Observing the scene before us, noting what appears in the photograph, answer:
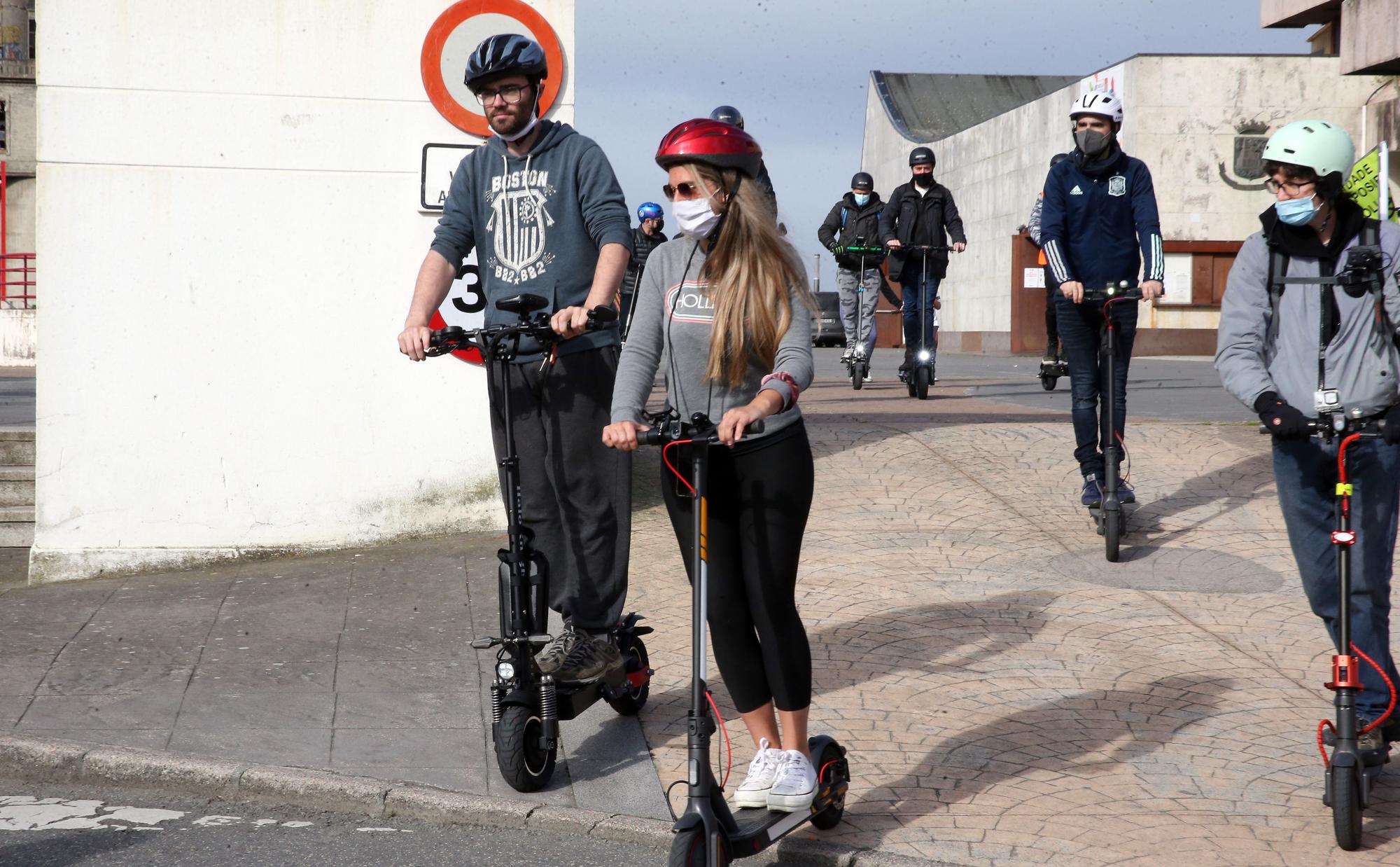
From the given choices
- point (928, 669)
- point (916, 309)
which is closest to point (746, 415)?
point (928, 669)

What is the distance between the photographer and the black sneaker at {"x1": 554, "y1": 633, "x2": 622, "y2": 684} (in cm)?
485

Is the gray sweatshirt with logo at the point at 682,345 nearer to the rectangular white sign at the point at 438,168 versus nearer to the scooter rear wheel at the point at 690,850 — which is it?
the scooter rear wheel at the point at 690,850

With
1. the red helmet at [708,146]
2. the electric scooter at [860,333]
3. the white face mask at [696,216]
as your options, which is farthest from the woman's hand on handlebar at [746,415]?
the electric scooter at [860,333]

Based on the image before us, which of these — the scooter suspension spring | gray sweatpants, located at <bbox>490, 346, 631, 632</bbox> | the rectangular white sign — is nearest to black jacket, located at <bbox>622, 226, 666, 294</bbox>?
the rectangular white sign

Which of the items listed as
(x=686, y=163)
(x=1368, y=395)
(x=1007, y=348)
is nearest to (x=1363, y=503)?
(x=1368, y=395)

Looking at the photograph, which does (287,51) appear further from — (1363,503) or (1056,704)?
(1363,503)

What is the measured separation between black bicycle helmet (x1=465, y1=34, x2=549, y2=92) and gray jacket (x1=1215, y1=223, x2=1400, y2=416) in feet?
7.34

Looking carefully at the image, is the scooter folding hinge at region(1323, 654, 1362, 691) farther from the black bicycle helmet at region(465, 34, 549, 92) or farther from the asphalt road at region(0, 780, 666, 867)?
the black bicycle helmet at region(465, 34, 549, 92)

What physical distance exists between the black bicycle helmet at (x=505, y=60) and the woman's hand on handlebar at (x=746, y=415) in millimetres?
1668

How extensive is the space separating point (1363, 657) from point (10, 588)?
249 inches

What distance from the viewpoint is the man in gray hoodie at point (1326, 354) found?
4.23m

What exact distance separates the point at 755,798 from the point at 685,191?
158 centimetres

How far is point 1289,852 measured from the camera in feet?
13.2

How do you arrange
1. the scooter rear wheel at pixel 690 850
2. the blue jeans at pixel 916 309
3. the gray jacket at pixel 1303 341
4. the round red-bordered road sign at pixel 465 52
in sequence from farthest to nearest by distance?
the blue jeans at pixel 916 309
the round red-bordered road sign at pixel 465 52
the gray jacket at pixel 1303 341
the scooter rear wheel at pixel 690 850
